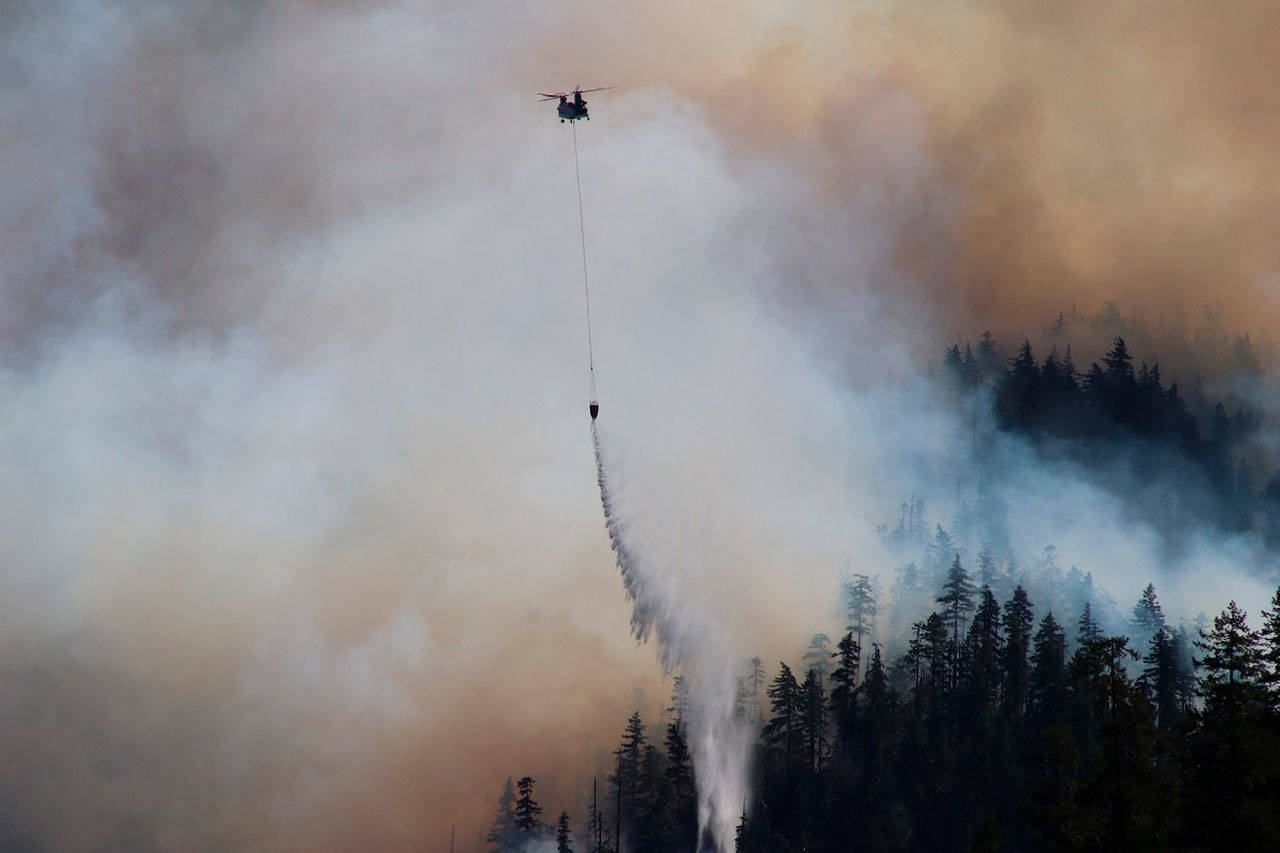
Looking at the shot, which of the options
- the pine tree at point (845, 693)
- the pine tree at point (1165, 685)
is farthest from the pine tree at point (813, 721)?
the pine tree at point (1165, 685)

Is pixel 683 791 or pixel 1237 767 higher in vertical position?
pixel 683 791

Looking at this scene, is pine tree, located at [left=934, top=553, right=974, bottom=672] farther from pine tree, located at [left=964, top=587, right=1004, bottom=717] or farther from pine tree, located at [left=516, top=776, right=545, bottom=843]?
pine tree, located at [left=516, top=776, right=545, bottom=843]

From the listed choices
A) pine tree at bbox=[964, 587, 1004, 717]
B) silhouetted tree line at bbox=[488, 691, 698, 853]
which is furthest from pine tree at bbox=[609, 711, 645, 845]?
pine tree at bbox=[964, 587, 1004, 717]

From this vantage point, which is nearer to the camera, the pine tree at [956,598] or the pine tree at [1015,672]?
the pine tree at [1015,672]

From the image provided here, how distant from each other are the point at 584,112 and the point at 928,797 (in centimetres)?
8244

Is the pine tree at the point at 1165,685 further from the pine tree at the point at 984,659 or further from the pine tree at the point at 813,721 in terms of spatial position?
the pine tree at the point at 813,721

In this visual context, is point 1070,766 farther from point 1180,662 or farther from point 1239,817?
point 1180,662

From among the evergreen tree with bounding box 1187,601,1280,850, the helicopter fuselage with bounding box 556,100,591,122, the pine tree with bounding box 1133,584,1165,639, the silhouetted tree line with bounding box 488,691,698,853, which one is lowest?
the evergreen tree with bounding box 1187,601,1280,850

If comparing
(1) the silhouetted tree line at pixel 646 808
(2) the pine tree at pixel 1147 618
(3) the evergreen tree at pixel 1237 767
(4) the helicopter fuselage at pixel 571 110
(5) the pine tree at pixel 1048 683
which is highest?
(4) the helicopter fuselage at pixel 571 110

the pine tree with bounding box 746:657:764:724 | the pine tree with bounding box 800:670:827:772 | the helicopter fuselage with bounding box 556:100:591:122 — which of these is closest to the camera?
the helicopter fuselage with bounding box 556:100:591:122

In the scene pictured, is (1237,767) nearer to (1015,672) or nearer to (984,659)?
(984,659)

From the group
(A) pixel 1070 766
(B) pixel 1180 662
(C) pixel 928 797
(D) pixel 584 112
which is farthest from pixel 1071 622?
(A) pixel 1070 766

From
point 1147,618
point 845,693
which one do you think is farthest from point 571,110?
point 1147,618

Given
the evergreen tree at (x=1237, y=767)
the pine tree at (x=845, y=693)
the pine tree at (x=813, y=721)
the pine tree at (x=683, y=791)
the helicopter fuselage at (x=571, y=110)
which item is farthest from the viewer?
the pine tree at (x=683, y=791)
